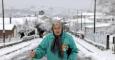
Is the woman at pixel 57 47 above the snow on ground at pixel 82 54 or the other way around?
above

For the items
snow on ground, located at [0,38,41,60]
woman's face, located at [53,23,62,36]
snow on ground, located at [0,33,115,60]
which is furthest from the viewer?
snow on ground, located at [0,38,41,60]

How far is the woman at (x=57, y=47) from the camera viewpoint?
19.9ft

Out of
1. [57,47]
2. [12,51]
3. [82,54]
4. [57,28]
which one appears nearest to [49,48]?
[57,47]

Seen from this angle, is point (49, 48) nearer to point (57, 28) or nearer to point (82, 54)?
point (57, 28)

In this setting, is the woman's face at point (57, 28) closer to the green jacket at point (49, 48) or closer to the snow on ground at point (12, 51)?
the green jacket at point (49, 48)

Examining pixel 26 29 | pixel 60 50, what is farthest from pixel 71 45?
pixel 26 29

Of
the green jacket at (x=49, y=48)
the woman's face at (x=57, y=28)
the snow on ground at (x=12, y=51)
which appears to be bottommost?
the snow on ground at (x=12, y=51)

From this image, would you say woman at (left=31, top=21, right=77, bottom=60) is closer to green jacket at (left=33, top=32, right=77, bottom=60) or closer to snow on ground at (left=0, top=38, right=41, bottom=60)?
green jacket at (left=33, top=32, right=77, bottom=60)

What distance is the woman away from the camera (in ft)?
19.9

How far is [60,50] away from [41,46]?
0.32m

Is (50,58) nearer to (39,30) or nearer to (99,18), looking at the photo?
(39,30)

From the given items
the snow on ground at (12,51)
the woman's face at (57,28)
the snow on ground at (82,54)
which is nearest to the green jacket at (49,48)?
the woman's face at (57,28)

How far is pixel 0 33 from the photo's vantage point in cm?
7156

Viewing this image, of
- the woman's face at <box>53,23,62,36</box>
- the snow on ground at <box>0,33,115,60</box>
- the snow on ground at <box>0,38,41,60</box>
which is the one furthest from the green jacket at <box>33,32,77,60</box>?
the snow on ground at <box>0,38,41,60</box>
